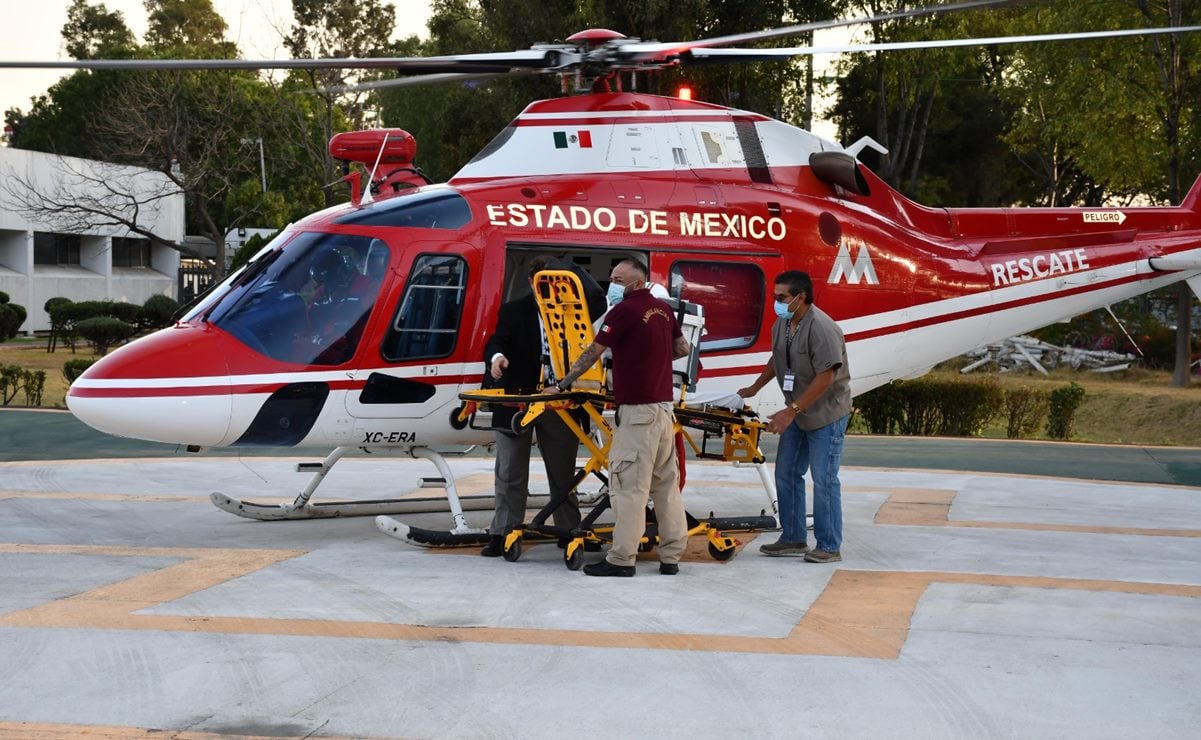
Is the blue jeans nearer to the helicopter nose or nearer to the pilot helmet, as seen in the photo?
the pilot helmet

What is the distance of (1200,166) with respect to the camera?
3250cm

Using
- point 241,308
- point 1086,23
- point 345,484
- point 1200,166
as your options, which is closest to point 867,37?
point 1086,23

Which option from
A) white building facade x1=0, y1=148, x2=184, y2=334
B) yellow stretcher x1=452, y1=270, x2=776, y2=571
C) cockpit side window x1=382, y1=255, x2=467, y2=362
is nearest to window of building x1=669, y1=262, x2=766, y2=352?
yellow stretcher x1=452, y1=270, x2=776, y2=571

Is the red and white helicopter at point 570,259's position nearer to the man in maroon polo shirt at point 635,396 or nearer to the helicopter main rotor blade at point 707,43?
the helicopter main rotor blade at point 707,43

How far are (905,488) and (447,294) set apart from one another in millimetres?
5645

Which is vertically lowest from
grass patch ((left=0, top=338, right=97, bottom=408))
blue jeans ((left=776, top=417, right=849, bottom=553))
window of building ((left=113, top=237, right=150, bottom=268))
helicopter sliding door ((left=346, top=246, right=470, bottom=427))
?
grass patch ((left=0, top=338, right=97, bottom=408))

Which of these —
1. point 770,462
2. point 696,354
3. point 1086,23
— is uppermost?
point 1086,23

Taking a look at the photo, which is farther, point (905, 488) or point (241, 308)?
point (905, 488)

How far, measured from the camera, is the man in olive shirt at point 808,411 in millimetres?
9070

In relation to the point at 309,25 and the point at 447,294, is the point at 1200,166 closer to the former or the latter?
the point at 309,25

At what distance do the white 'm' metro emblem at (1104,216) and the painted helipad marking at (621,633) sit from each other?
16.3 feet

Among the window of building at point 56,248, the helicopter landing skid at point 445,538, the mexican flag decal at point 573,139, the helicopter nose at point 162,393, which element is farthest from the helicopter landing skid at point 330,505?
the window of building at point 56,248

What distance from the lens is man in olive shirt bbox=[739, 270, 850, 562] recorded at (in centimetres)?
907

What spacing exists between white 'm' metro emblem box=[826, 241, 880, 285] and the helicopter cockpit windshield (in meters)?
Answer: 3.76
